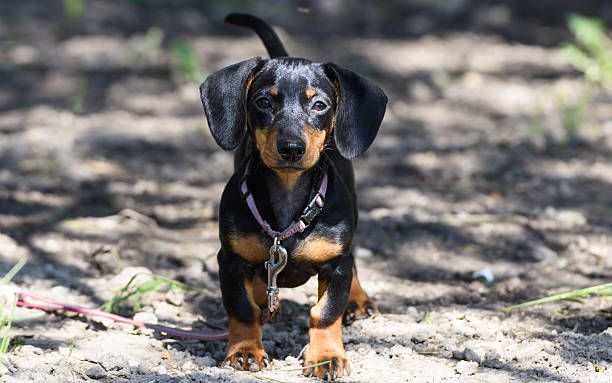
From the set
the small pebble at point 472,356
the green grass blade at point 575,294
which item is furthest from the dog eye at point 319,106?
the green grass blade at point 575,294

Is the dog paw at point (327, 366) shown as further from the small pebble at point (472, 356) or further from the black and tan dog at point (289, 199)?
the small pebble at point (472, 356)

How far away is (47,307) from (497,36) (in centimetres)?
664

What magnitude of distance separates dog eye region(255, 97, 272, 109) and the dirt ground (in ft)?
3.46

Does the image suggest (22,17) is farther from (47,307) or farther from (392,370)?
(392,370)

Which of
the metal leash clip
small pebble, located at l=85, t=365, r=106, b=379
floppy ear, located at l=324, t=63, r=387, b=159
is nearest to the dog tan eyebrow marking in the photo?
floppy ear, located at l=324, t=63, r=387, b=159

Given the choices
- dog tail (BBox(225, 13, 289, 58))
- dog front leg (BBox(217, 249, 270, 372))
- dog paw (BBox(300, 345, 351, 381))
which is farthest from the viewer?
dog tail (BBox(225, 13, 289, 58))

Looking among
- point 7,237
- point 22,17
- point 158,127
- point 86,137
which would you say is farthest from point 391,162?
point 22,17

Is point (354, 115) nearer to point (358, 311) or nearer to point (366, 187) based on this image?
point (358, 311)

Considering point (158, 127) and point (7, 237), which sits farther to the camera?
point (158, 127)

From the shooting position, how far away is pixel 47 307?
366 centimetres

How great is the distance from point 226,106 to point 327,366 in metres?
1.11

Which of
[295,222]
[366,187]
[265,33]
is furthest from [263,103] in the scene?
[366,187]

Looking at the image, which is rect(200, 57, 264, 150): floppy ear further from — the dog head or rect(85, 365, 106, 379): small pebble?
rect(85, 365, 106, 379): small pebble

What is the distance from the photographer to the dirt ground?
133 inches
